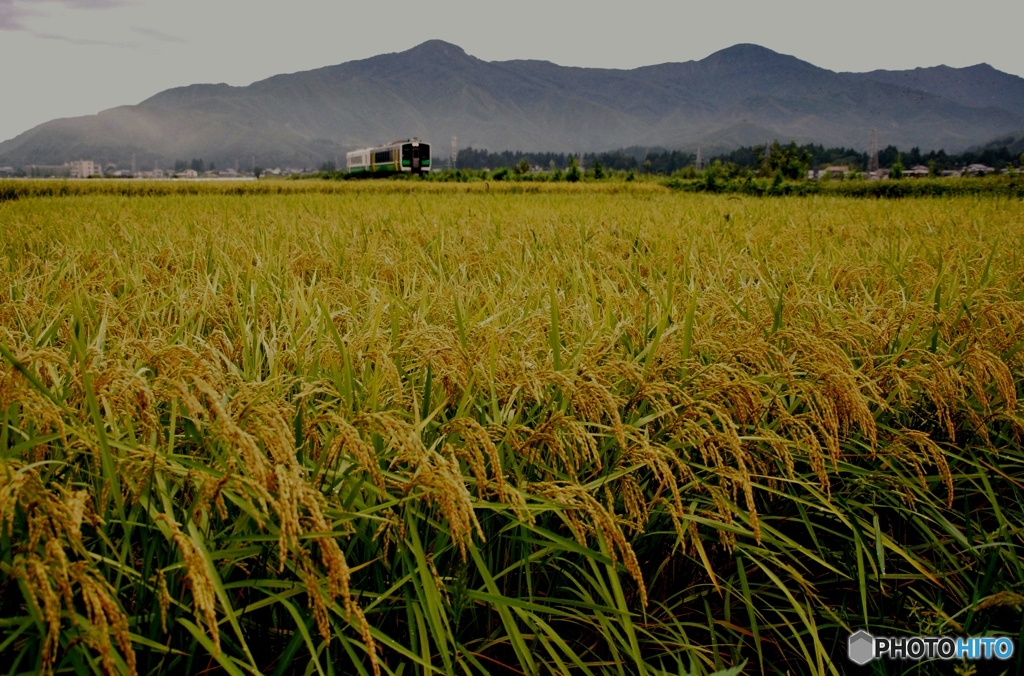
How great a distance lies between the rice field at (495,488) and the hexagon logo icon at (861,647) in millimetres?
47

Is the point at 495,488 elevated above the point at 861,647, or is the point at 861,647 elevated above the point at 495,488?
the point at 495,488

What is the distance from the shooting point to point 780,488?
1.94 m

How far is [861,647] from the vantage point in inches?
64.6

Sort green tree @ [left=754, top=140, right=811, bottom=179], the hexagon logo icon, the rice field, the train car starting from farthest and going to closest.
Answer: green tree @ [left=754, top=140, right=811, bottom=179] < the train car < the hexagon logo icon < the rice field

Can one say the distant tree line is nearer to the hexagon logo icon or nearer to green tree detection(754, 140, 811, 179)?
green tree detection(754, 140, 811, 179)

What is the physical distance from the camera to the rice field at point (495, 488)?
1.16m

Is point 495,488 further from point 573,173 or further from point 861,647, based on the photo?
point 573,173

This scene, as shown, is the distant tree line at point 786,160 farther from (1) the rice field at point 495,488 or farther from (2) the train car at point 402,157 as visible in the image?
(1) the rice field at point 495,488

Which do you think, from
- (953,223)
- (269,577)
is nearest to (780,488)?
(269,577)

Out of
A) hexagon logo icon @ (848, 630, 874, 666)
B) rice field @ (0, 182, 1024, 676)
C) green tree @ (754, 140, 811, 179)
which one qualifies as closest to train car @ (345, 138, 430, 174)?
green tree @ (754, 140, 811, 179)

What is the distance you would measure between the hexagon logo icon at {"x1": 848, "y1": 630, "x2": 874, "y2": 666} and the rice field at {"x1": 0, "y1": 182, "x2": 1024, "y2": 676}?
0.16 ft

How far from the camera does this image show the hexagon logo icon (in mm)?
1632

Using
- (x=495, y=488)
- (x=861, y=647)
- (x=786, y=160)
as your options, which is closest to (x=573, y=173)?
(x=786, y=160)

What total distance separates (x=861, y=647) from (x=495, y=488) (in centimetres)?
A: 106
